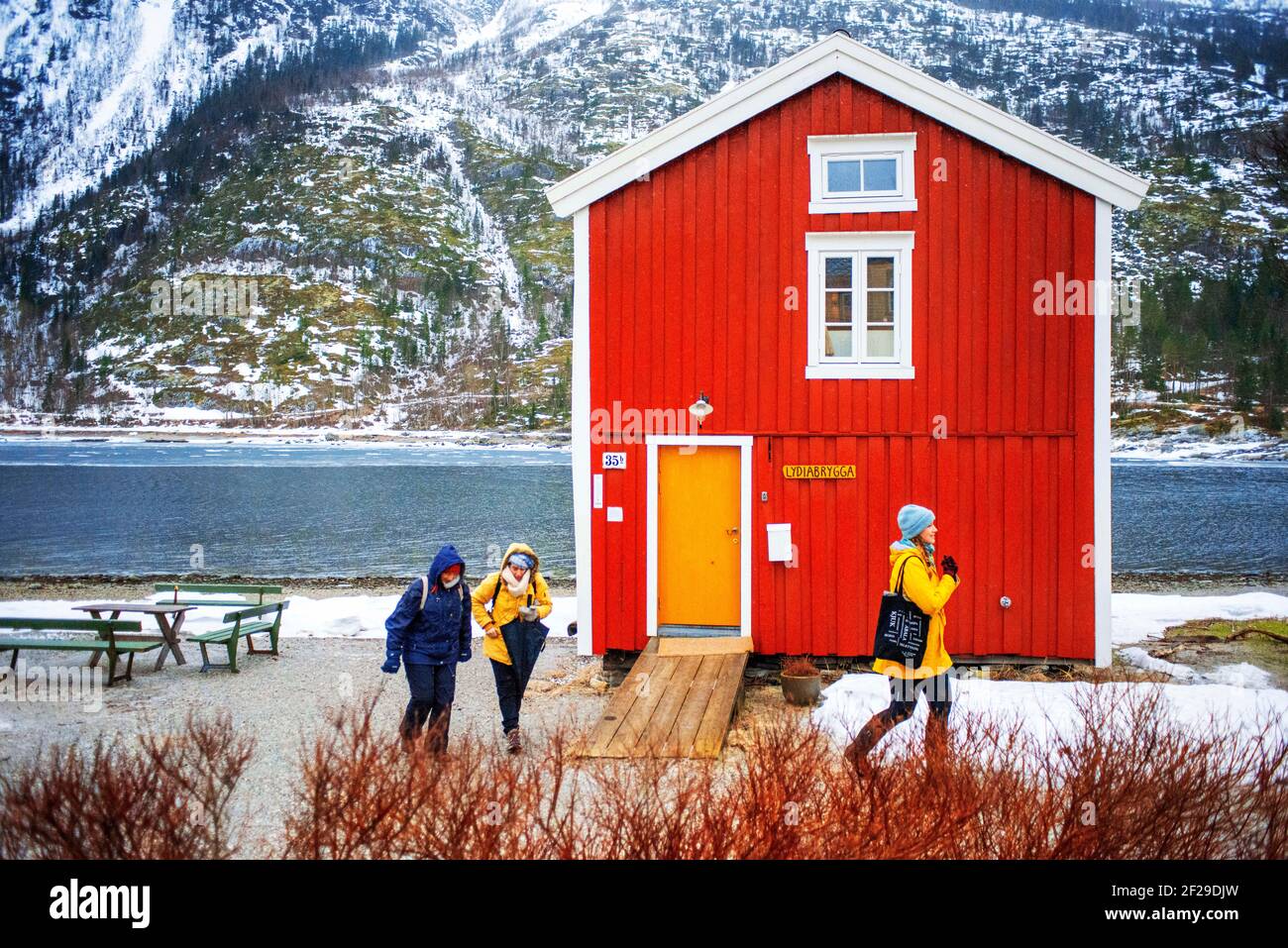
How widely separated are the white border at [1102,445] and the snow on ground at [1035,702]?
5.28 feet

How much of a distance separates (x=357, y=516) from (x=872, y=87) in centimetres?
5132

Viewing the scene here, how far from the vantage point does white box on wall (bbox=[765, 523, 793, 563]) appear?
11070mm

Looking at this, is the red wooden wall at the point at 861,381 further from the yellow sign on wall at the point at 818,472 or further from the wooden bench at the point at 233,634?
the wooden bench at the point at 233,634

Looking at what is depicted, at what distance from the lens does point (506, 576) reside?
752 centimetres

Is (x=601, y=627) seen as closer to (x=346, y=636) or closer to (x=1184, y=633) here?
(x=346, y=636)

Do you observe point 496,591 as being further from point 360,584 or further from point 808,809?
point 360,584

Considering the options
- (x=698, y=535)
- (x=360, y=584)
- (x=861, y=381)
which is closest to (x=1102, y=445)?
(x=861, y=381)

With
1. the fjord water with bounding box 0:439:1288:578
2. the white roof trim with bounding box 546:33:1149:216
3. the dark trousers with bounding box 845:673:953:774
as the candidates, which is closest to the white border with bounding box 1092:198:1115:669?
the white roof trim with bounding box 546:33:1149:216

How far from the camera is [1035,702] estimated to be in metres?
8.45

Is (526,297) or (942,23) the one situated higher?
(942,23)

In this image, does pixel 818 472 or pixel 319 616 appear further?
pixel 319 616

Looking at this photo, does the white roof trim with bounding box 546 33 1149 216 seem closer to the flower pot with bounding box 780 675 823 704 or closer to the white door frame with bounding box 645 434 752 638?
the white door frame with bounding box 645 434 752 638
